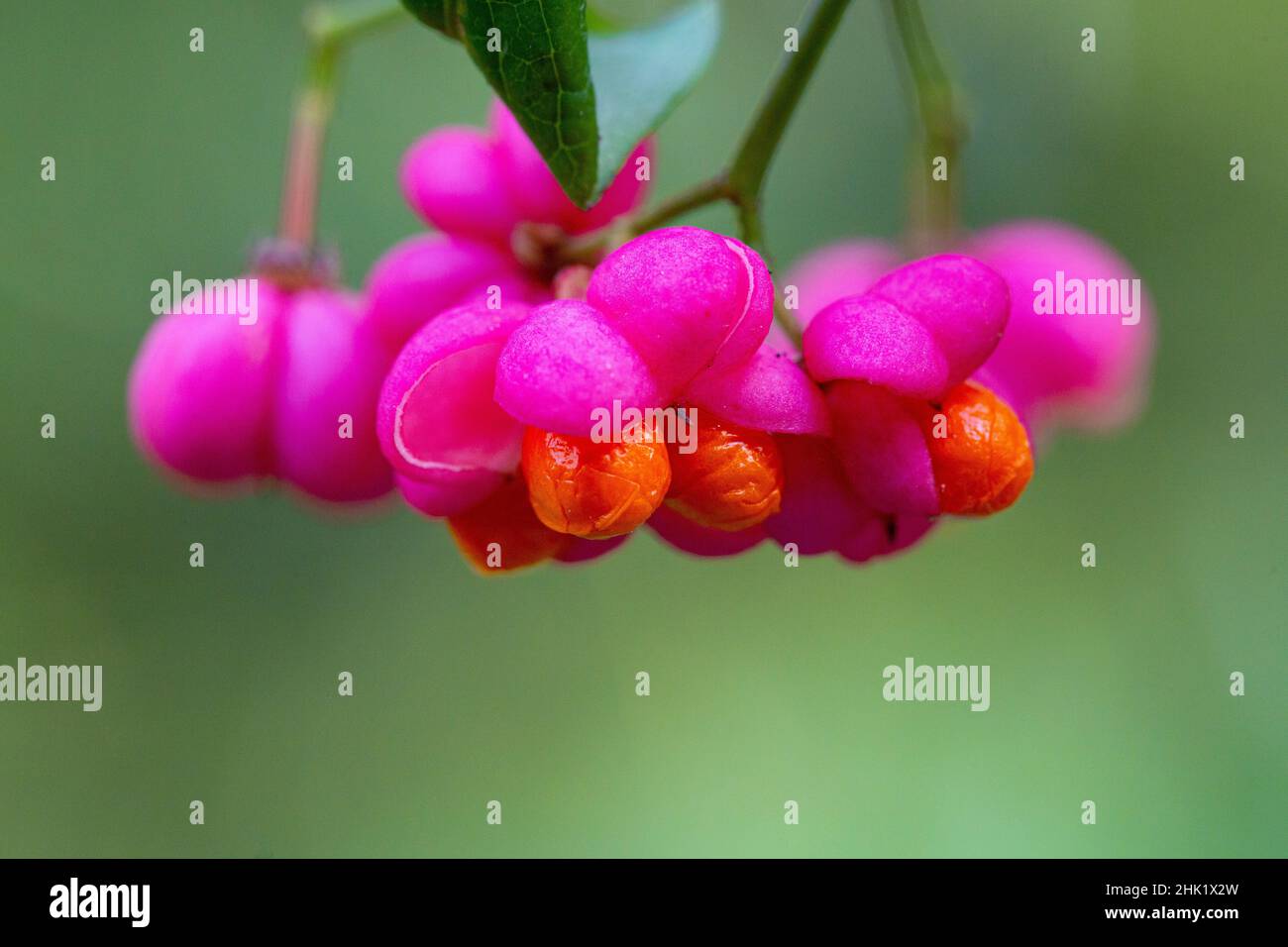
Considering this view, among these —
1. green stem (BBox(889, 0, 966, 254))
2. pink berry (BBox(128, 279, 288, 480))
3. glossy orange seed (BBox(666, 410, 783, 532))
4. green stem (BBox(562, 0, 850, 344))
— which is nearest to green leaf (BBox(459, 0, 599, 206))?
green stem (BBox(562, 0, 850, 344))

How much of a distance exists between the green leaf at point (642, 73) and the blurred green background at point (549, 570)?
2.10 meters

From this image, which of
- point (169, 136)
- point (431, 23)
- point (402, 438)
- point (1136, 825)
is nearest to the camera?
point (402, 438)

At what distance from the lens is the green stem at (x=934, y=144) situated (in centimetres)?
164

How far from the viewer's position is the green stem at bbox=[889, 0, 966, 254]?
164cm

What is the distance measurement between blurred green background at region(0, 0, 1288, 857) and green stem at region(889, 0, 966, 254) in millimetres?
1697

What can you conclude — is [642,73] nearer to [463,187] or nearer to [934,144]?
[463,187]

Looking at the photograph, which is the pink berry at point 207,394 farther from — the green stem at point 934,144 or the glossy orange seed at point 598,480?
the green stem at point 934,144

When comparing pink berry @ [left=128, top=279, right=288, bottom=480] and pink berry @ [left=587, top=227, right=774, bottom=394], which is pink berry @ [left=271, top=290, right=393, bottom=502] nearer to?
pink berry @ [left=128, top=279, right=288, bottom=480]

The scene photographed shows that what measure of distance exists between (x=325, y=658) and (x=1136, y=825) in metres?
2.29

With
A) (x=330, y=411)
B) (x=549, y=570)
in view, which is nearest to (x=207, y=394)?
(x=330, y=411)

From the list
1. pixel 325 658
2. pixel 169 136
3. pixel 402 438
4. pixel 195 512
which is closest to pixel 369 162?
pixel 169 136

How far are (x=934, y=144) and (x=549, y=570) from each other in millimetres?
2337

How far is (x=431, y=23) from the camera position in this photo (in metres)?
1.10
